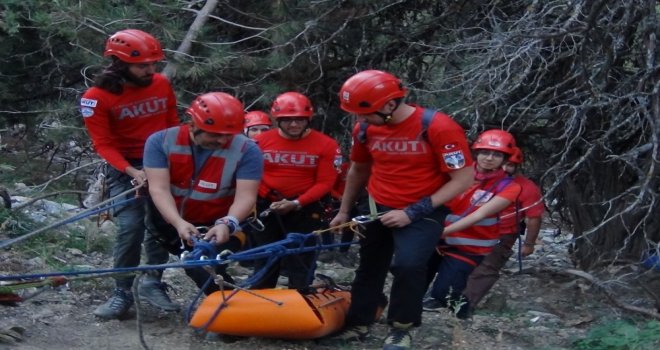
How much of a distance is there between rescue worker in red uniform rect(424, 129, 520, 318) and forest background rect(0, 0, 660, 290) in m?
0.24

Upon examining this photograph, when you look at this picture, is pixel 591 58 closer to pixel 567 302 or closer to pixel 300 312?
Result: pixel 567 302

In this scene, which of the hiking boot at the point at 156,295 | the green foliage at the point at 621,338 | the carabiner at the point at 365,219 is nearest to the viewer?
A: the carabiner at the point at 365,219

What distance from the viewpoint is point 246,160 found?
5.86 metres

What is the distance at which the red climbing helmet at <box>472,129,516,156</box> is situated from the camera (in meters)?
7.39

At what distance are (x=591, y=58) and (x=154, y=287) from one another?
357cm

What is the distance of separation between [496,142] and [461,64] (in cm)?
103

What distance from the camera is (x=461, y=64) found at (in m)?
8.17

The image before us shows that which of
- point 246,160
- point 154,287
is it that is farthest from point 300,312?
point 154,287

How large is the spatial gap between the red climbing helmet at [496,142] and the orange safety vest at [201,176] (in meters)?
2.22

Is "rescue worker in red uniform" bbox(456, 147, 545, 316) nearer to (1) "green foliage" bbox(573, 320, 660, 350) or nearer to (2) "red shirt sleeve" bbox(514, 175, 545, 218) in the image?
(2) "red shirt sleeve" bbox(514, 175, 545, 218)

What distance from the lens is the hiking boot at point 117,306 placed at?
632 centimetres

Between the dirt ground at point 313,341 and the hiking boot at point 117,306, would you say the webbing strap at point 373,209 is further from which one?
the hiking boot at point 117,306

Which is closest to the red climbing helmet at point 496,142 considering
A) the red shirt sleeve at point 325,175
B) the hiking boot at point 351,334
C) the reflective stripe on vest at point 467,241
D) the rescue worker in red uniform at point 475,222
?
the rescue worker in red uniform at point 475,222

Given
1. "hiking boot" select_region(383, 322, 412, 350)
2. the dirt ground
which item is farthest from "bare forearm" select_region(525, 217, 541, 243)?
"hiking boot" select_region(383, 322, 412, 350)
